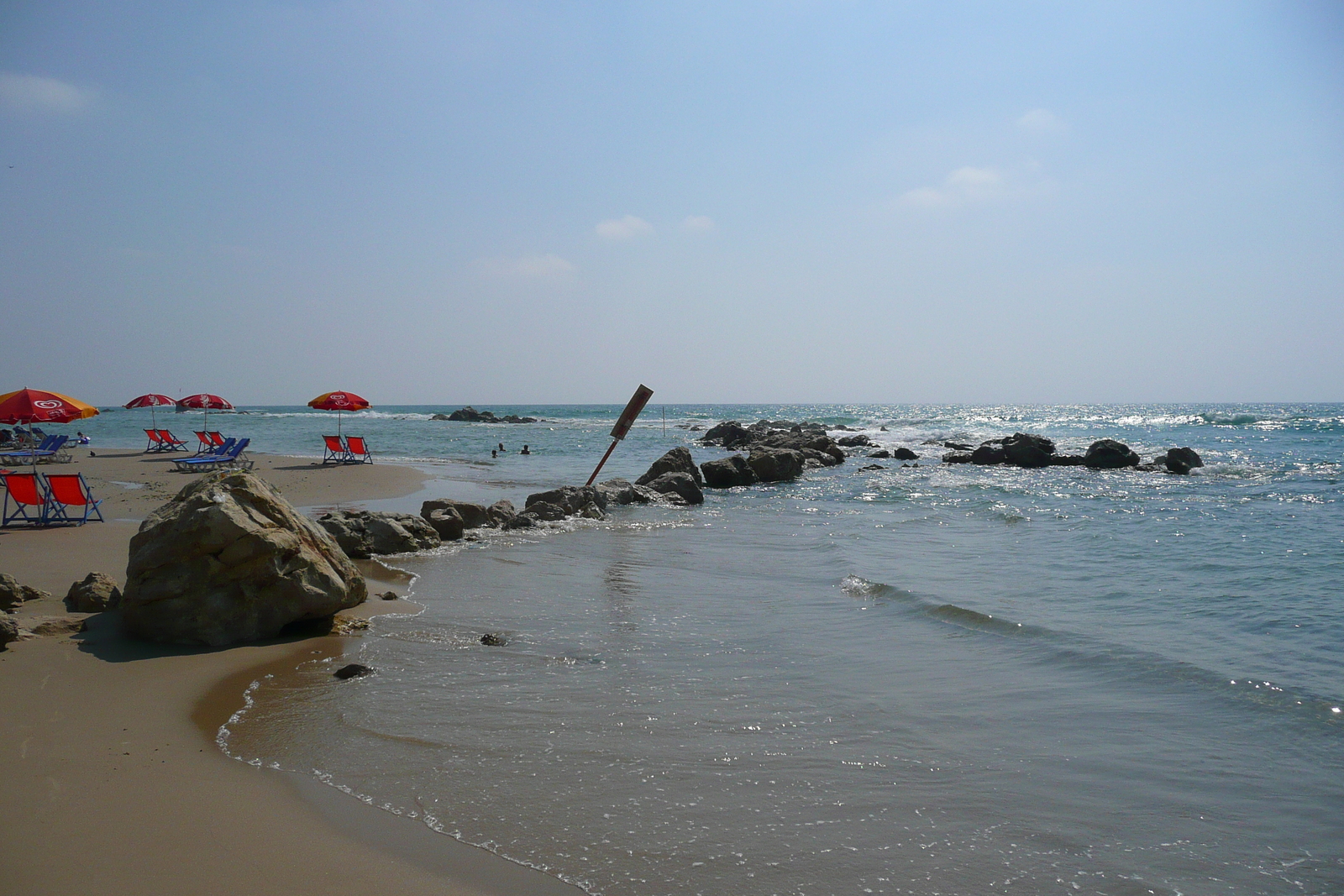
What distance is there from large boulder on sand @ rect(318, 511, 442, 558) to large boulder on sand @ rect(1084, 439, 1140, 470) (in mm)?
24110

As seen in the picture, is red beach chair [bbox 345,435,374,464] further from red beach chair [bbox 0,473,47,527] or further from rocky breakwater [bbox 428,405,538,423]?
rocky breakwater [bbox 428,405,538,423]

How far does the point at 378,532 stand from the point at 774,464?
48.8 feet

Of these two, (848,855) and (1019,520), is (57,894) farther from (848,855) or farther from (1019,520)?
(1019,520)

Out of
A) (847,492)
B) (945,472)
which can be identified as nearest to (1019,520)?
(847,492)

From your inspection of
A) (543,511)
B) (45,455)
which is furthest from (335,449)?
(543,511)

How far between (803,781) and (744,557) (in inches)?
262

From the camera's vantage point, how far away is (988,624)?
7.03 m

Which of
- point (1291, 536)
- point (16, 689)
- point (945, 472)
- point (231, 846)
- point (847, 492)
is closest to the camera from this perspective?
point (231, 846)

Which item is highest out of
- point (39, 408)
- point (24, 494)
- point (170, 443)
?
point (39, 408)

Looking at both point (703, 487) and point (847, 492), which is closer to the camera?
point (847, 492)

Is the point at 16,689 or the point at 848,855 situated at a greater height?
the point at 16,689

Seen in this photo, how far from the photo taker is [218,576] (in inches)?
226

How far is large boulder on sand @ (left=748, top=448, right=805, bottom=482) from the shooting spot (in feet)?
74.5

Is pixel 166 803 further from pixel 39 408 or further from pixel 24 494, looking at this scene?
pixel 39 408
